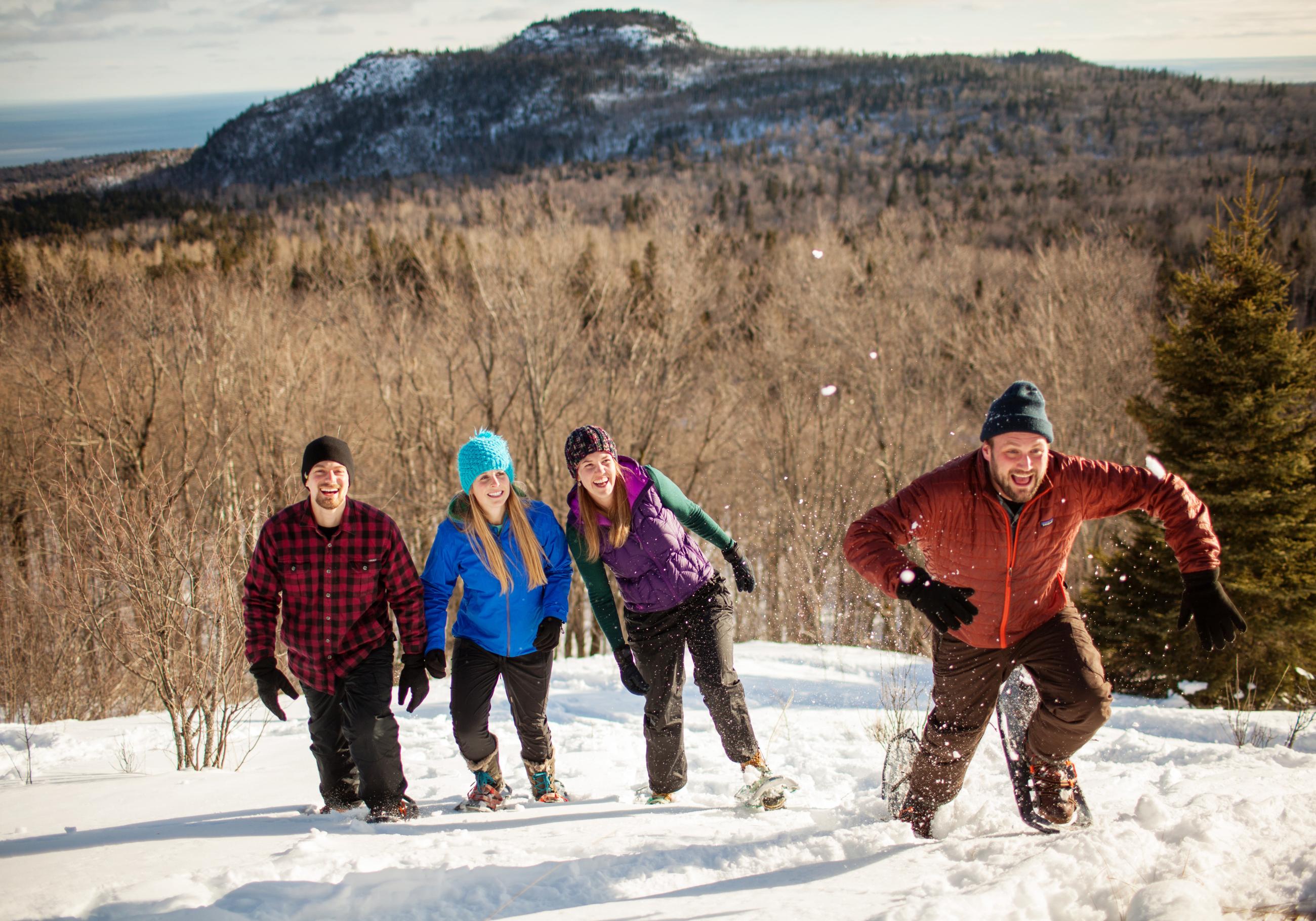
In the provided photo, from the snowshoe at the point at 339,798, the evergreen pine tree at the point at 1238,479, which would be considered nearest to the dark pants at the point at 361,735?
the snowshoe at the point at 339,798

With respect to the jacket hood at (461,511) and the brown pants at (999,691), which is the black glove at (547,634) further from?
the brown pants at (999,691)

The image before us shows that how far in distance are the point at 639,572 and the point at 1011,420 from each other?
1.63 metres

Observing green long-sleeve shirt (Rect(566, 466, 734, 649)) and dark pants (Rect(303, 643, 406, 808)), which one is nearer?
dark pants (Rect(303, 643, 406, 808))

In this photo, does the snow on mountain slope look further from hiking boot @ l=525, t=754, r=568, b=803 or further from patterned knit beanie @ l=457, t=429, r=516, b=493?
hiking boot @ l=525, t=754, r=568, b=803

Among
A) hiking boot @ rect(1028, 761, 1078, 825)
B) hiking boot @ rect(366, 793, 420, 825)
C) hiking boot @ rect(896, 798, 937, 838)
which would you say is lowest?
hiking boot @ rect(366, 793, 420, 825)

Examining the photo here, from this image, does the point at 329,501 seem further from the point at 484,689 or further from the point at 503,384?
the point at 503,384

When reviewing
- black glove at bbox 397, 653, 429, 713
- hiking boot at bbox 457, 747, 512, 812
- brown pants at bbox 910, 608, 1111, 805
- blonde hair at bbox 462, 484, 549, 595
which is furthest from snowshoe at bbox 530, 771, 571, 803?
brown pants at bbox 910, 608, 1111, 805

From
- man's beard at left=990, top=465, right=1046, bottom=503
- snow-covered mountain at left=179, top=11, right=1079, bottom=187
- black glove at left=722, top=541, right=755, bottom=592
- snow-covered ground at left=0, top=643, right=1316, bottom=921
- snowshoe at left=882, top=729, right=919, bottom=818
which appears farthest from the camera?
snow-covered mountain at left=179, top=11, right=1079, bottom=187

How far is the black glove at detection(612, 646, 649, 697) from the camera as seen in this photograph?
3.52 meters

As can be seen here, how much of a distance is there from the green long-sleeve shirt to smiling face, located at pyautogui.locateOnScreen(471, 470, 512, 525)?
0.32 metres

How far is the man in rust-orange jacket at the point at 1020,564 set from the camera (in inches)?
106

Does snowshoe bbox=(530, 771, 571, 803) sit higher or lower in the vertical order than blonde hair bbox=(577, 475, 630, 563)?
lower

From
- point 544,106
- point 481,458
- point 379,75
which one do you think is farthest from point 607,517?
point 379,75

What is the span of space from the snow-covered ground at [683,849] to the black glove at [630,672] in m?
0.53
